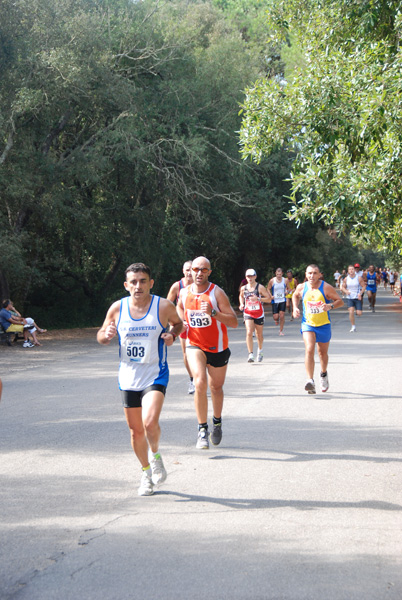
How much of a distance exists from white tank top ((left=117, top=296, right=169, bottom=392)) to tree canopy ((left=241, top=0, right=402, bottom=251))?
20.6 feet

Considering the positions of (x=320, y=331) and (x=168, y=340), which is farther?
(x=320, y=331)

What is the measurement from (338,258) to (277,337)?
178ft

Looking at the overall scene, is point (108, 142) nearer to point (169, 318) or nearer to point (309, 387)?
point (309, 387)

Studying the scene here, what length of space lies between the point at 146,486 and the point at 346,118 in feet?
27.0

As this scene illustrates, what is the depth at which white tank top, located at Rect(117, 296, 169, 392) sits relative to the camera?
6062 mm

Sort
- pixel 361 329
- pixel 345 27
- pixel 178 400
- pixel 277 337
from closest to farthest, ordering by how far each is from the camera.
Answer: pixel 178 400
pixel 345 27
pixel 277 337
pixel 361 329

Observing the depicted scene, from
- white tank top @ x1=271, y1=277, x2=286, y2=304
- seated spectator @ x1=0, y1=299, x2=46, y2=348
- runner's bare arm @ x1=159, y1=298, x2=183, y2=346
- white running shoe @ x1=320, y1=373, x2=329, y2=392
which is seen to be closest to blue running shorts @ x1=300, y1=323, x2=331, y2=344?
white running shoe @ x1=320, y1=373, x2=329, y2=392

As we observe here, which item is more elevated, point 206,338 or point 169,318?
point 169,318

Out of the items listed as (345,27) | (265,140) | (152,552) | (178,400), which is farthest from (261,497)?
(345,27)

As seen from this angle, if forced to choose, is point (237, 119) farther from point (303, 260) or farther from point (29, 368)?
point (303, 260)

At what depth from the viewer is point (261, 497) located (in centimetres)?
586

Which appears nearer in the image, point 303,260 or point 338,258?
point 303,260

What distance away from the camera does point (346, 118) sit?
12453 mm

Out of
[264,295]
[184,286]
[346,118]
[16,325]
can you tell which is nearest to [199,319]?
[184,286]
